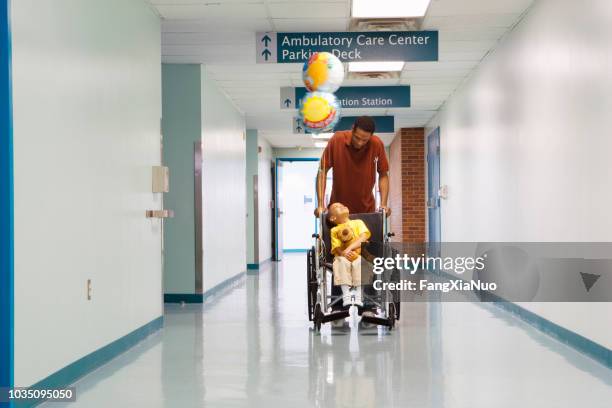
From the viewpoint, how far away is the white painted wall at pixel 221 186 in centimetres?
830

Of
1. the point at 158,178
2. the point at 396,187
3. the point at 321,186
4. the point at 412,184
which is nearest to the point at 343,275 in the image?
the point at 321,186

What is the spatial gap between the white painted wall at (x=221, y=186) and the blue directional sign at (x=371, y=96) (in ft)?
3.67

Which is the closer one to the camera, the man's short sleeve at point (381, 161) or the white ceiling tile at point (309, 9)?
the man's short sleeve at point (381, 161)

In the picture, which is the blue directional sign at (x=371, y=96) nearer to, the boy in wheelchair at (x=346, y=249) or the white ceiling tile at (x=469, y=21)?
the white ceiling tile at (x=469, y=21)

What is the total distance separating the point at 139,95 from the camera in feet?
18.2

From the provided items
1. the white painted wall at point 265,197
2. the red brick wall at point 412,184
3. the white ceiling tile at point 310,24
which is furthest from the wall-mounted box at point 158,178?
the red brick wall at point 412,184

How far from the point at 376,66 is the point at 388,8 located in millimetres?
2348

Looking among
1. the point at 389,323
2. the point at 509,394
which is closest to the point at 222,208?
the point at 389,323

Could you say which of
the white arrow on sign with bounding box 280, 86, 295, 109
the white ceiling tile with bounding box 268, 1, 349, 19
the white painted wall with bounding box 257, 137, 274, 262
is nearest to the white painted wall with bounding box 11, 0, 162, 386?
the white ceiling tile with bounding box 268, 1, 349, 19

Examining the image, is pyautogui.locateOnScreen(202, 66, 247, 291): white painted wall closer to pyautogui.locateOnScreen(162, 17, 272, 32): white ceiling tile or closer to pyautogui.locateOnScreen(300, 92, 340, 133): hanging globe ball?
pyautogui.locateOnScreen(300, 92, 340, 133): hanging globe ball

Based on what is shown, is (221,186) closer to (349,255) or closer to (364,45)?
(364,45)

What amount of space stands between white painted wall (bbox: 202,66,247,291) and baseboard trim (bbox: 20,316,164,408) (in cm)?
264

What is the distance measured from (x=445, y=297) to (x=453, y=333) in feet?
10.1

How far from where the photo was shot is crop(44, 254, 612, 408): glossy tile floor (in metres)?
3.53
